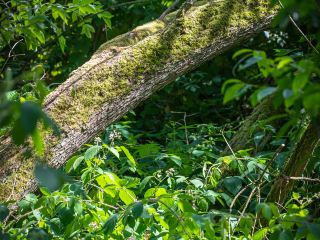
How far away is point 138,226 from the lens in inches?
91.7

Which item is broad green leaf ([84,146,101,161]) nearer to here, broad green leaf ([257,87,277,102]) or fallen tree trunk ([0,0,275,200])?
fallen tree trunk ([0,0,275,200])

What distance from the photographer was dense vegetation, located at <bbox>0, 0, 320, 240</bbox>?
4.37 feet

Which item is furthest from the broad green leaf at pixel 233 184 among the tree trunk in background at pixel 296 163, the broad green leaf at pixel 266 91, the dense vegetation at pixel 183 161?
the broad green leaf at pixel 266 91

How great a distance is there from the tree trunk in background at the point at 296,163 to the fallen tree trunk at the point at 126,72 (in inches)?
29.3

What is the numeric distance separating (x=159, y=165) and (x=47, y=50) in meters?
2.63

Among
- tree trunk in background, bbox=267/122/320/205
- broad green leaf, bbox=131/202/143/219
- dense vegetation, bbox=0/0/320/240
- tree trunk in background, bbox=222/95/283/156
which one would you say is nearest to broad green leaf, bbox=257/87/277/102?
dense vegetation, bbox=0/0/320/240

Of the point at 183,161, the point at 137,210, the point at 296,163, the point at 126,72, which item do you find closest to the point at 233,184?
the point at 296,163

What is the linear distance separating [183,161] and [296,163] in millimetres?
966

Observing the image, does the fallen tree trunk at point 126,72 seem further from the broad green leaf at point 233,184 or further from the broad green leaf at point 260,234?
the broad green leaf at point 260,234

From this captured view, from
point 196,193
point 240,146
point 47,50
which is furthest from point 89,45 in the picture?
point 196,193

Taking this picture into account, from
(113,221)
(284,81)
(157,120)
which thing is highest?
(284,81)

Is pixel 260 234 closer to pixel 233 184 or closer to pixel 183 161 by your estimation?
pixel 233 184

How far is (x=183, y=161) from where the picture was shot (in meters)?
3.55

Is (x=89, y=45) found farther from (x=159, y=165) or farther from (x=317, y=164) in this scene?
(x=317, y=164)
